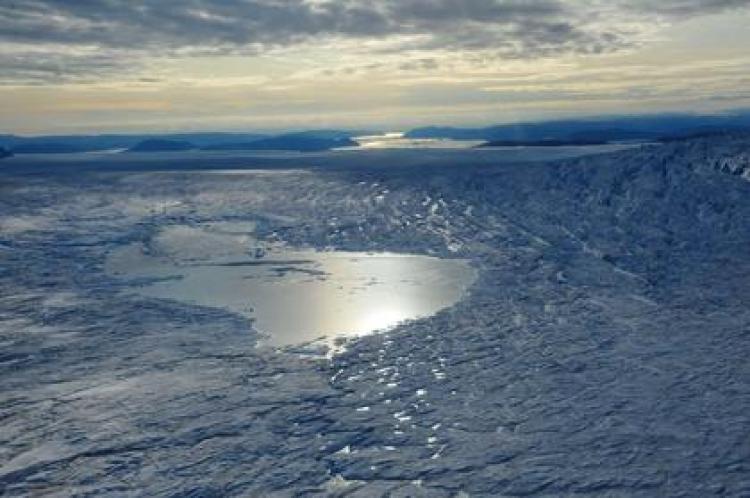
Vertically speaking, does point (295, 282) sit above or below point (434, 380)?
above

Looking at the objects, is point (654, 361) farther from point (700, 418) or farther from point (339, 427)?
point (339, 427)

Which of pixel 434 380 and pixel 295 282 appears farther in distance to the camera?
pixel 295 282

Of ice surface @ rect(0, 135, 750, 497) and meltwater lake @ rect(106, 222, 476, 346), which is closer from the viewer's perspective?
ice surface @ rect(0, 135, 750, 497)

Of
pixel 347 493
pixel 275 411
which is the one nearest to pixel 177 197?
pixel 275 411
